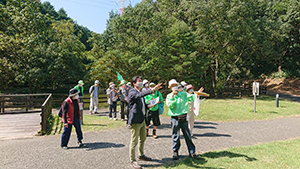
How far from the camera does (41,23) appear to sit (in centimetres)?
1864

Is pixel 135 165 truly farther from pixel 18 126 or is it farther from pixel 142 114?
pixel 18 126

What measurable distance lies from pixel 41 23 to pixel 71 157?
55.5ft

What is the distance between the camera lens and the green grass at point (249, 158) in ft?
16.4

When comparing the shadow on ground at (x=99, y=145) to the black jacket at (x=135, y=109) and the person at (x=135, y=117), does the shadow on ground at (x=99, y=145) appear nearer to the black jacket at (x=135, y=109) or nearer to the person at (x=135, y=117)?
the person at (x=135, y=117)

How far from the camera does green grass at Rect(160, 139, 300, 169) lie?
498 centimetres

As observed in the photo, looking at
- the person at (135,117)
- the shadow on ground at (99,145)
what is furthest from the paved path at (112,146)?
the person at (135,117)

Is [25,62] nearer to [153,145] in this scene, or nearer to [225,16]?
[153,145]

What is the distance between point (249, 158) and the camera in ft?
17.9

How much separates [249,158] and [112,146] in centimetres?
397

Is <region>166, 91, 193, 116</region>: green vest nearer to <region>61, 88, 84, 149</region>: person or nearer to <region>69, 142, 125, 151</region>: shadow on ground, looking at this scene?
<region>69, 142, 125, 151</region>: shadow on ground

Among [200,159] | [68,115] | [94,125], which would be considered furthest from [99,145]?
[200,159]

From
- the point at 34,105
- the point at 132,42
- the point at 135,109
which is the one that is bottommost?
the point at 34,105

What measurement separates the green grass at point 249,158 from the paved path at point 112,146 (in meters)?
0.52

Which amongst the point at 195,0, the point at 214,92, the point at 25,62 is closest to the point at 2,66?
the point at 25,62
